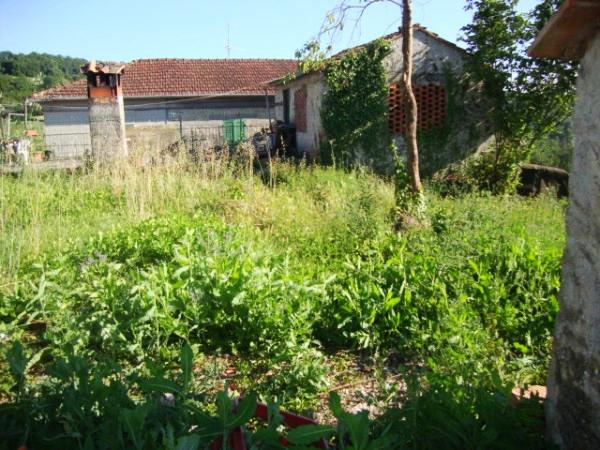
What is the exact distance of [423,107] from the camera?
48.8 feet

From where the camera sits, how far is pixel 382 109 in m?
14.7

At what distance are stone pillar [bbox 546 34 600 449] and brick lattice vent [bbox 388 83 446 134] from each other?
43.1 ft

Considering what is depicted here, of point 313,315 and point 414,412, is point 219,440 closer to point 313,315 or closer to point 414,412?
point 414,412

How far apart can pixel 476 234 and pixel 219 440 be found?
439 centimetres

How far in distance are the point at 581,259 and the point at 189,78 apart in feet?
94.6

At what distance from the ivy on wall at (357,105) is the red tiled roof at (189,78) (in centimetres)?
1275

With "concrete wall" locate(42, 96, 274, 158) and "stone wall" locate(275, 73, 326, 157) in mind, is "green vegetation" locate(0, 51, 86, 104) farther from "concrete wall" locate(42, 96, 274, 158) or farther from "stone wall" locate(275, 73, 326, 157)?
"stone wall" locate(275, 73, 326, 157)

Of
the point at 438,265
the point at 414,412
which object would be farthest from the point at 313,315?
the point at 414,412

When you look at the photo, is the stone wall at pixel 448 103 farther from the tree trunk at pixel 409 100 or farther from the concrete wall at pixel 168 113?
the concrete wall at pixel 168 113

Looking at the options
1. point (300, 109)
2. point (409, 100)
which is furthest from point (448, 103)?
point (409, 100)

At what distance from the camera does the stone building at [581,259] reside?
Result: 196 centimetres

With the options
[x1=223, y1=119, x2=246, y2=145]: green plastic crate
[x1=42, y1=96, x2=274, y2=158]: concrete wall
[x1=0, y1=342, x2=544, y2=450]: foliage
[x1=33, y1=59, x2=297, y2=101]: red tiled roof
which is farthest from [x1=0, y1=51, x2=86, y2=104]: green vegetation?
[x1=0, y1=342, x2=544, y2=450]: foliage

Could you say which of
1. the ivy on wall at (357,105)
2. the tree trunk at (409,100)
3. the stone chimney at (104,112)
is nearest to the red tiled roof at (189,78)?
the ivy on wall at (357,105)

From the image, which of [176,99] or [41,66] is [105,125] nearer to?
[176,99]
